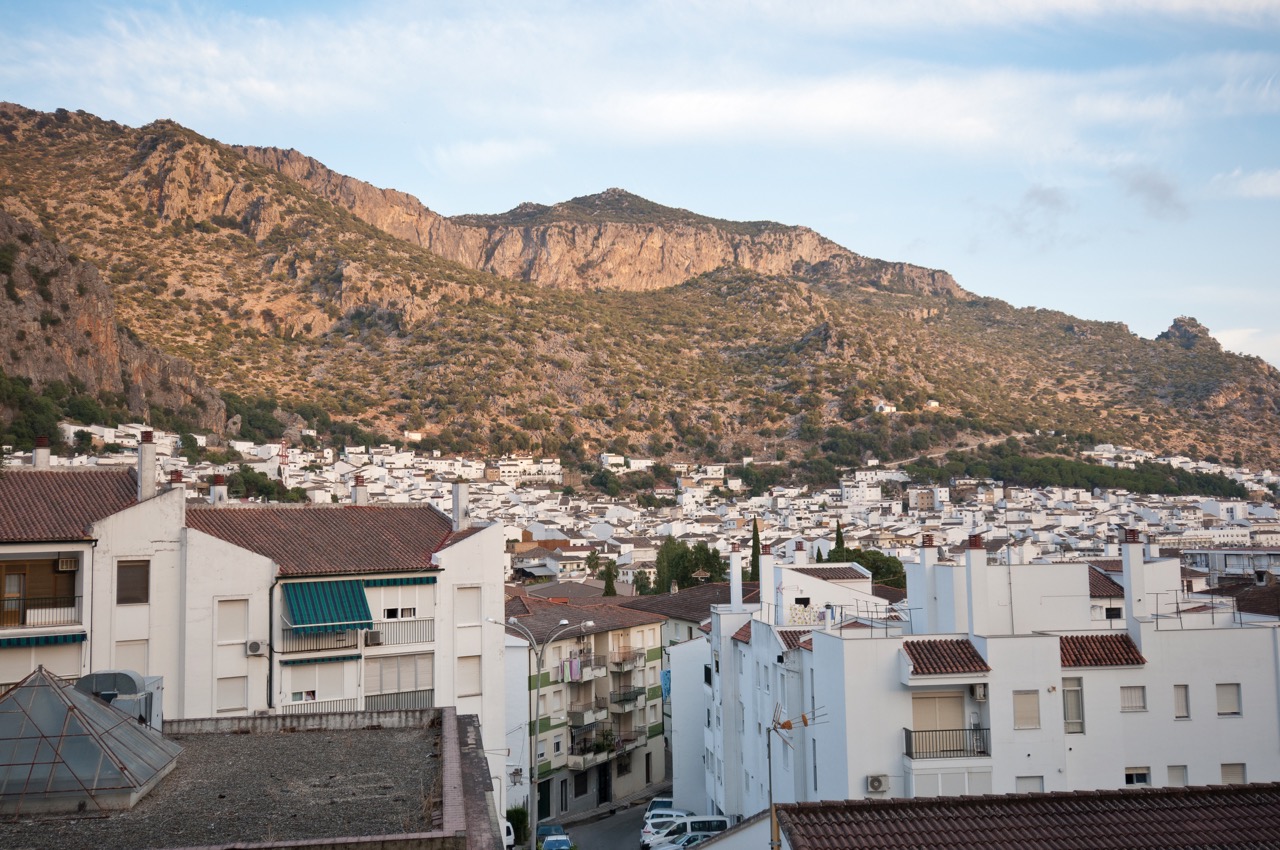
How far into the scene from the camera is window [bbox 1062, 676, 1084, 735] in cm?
2328

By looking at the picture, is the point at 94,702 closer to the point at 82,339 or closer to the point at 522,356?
the point at 82,339

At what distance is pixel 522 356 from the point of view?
19162 cm

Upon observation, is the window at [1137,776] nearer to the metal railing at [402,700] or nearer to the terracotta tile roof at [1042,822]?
the terracotta tile roof at [1042,822]

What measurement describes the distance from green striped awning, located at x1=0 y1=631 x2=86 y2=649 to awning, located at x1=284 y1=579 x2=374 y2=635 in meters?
4.47

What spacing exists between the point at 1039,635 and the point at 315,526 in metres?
17.7

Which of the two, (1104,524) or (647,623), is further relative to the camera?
(1104,524)

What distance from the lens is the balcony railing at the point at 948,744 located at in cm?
2236

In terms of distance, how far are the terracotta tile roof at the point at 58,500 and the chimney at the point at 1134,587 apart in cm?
2211

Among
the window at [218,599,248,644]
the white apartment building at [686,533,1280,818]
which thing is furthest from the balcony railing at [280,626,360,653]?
the white apartment building at [686,533,1280,818]

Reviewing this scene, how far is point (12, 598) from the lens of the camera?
24594 mm

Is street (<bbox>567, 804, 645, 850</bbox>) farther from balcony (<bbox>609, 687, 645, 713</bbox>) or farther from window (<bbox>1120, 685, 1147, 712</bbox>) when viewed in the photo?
window (<bbox>1120, 685, 1147, 712</bbox>)

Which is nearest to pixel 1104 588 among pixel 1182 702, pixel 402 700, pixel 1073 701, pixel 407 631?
pixel 1182 702

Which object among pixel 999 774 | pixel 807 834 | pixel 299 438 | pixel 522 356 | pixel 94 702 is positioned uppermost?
pixel 522 356

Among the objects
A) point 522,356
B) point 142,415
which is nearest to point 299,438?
point 142,415
